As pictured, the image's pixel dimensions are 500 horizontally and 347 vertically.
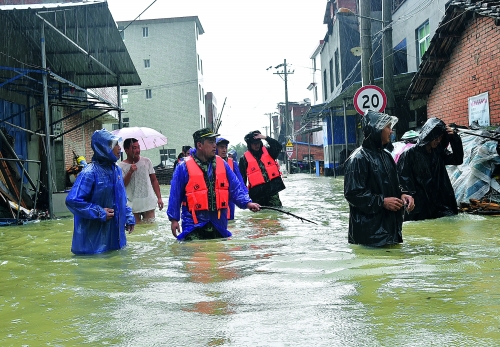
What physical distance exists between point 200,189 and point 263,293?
215 cm

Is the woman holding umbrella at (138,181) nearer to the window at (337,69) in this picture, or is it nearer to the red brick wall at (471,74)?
the red brick wall at (471,74)

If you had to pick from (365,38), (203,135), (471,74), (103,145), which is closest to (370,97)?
(365,38)

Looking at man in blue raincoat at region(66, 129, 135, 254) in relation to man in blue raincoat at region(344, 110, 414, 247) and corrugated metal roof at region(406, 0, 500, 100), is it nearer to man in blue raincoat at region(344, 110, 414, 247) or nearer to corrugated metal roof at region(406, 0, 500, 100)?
man in blue raincoat at region(344, 110, 414, 247)

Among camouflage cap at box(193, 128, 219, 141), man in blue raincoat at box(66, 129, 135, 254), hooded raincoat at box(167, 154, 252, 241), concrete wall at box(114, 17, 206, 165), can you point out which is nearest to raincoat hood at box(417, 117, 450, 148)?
hooded raincoat at box(167, 154, 252, 241)

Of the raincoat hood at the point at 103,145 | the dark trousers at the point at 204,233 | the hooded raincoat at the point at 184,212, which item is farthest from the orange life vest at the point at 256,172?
the raincoat hood at the point at 103,145

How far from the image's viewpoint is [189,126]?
55062 millimetres

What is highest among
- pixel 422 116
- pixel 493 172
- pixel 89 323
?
pixel 422 116

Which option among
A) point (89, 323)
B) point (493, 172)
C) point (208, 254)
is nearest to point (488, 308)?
point (89, 323)

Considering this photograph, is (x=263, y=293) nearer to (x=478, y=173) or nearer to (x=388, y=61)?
(x=478, y=173)

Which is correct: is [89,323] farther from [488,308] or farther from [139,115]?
[139,115]

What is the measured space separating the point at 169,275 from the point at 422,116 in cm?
1957

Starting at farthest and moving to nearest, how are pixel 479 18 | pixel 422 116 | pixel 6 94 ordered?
pixel 422 116 < pixel 6 94 < pixel 479 18

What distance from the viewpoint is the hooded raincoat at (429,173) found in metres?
8.55

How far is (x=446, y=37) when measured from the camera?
581 inches
